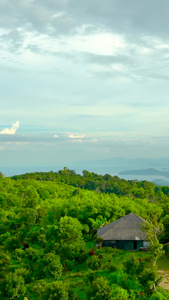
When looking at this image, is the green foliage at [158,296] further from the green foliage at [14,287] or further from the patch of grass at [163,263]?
the green foliage at [14,287]

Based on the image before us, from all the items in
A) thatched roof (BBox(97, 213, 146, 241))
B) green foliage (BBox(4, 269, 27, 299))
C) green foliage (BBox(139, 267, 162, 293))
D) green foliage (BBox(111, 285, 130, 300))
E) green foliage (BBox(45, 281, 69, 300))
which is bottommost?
green foliage (BBox(4, 269, 27, 299))

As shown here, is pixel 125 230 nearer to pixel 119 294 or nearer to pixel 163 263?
pixel 163 263

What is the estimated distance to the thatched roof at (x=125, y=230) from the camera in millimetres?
35219

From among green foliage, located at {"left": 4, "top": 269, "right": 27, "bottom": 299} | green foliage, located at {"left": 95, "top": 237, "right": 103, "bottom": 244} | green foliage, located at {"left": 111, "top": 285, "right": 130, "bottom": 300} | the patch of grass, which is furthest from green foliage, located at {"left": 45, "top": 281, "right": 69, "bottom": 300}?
green foliage, located at {"left": 95, "top": 237, "right": 103, "bottom": 244}

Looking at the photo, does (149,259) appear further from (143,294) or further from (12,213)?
(12,213)

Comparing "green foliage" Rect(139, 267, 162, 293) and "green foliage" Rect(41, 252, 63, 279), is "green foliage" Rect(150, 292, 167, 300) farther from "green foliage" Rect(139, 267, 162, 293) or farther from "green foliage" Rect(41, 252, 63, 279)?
"green foliage" Rect(41, 252, 63, 279)

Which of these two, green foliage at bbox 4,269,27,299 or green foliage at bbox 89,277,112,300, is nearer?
green foliage at bbox 89,277,112,300

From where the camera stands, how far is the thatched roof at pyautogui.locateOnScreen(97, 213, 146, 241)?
35219 millimetres

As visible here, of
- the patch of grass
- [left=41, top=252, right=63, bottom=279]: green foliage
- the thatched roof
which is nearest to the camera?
[left=41, top=252, right=63, bottom=279]: green foliage

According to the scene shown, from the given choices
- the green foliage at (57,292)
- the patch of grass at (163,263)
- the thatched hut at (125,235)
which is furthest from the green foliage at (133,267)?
the thatched hut at (125,235)

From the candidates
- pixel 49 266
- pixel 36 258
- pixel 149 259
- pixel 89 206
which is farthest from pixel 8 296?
pixel 89 206

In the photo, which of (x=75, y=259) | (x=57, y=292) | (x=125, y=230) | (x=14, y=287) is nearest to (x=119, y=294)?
(x=57, y=292)

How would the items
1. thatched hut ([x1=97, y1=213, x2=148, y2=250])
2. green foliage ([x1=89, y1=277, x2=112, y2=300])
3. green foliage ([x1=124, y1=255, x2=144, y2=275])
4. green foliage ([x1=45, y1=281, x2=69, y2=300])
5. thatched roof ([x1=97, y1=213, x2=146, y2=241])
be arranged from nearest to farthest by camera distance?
green foliage ([x1=89, y1=277, x2=112, y2=300])
green foliage ([x1=45, y1=281, x2=69, y2=300])
green foliage ([x1=124, y1=255, x2=144, y2=275])
thatched hut ([x1=97, y1=213, x2=148, y2=250])
thatched roof ([x1=97, y1=213, x2=146, y2=241])

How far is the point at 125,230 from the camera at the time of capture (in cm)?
3631
